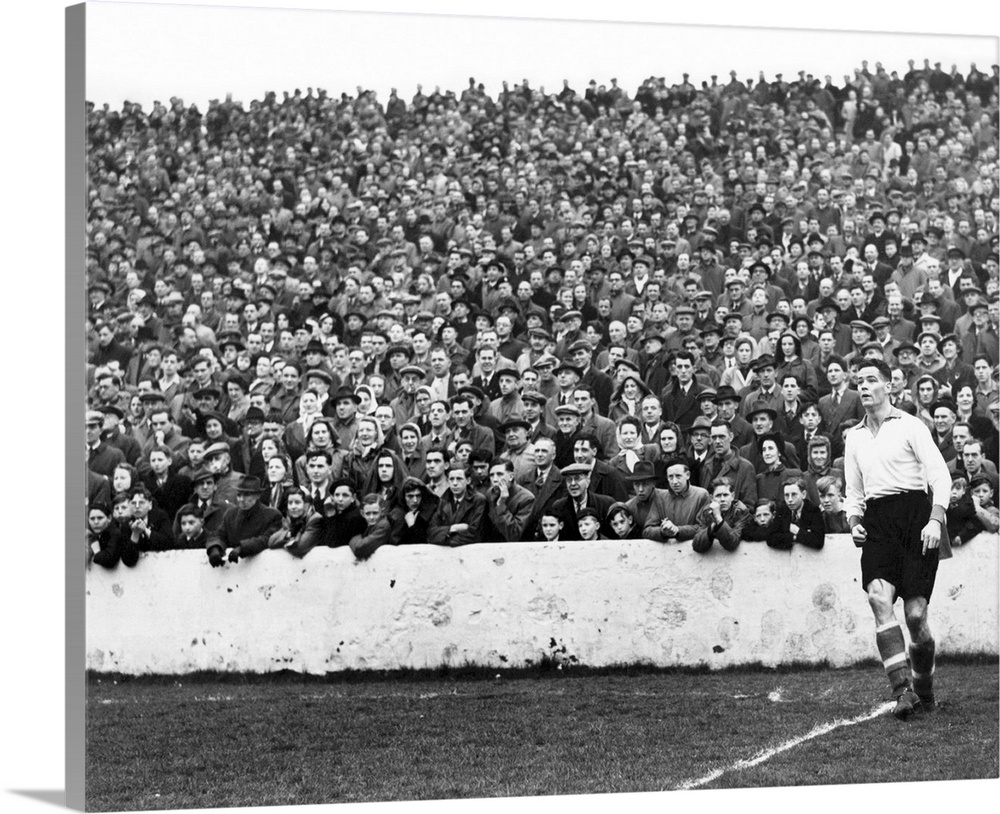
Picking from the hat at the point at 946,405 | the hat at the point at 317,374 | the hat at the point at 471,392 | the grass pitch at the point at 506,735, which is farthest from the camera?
the hat at the point at 946,405

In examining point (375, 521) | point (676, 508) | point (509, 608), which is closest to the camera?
point (375, 521)

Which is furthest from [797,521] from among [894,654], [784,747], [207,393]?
[207,393]

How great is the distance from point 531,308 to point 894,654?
3.09 m

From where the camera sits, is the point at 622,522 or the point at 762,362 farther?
the point at 762,362

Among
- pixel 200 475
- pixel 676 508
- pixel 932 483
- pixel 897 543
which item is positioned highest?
pixel 200 475

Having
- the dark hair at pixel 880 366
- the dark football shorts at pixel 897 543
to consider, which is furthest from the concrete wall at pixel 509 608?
the dark hair at pixel 880 366

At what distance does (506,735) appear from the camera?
10820 mm

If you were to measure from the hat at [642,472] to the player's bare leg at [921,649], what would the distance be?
5.94 feet

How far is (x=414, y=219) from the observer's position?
11109mm

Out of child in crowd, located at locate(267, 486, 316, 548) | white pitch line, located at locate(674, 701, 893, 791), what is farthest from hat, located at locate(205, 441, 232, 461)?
white pitch line, located at locate(674, 701, 893, 791)

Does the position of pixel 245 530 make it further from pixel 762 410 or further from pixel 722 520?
pixel 762 410

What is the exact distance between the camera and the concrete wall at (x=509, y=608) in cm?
1060

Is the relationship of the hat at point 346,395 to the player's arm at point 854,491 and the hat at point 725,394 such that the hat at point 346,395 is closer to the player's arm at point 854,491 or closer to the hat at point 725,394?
the hat at point 725,394

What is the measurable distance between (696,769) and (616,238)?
10.6 ft
